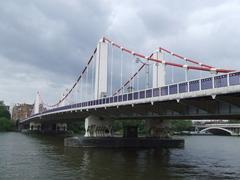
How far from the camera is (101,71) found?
214ft

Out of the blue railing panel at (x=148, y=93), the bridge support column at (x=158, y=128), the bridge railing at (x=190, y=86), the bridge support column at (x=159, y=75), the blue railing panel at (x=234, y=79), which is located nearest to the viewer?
the blue railing panel at (x=234, y=79)

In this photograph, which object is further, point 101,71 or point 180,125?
point 180,125

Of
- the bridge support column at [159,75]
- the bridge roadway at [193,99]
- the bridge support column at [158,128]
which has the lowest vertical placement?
the bridge support column at [158,128]

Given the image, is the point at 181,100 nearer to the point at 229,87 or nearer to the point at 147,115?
the point at 229,87

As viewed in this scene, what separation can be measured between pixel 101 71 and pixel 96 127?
32.2ft

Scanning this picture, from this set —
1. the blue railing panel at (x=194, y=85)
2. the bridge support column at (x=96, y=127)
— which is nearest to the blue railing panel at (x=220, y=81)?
the blue railing panel at (x=194, y=85)

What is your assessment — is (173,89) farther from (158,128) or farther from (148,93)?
(158,128)

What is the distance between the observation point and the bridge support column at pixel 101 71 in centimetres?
6334

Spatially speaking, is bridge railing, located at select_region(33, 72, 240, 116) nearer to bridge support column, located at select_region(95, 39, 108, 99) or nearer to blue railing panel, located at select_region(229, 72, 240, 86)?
blue railing panel, located at select_region(229, 72, 240, 86)

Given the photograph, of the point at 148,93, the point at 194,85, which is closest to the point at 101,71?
the point at 148,93

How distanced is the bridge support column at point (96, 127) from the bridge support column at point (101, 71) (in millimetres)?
4444

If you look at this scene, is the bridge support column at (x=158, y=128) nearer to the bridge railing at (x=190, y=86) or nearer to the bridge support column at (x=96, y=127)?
the bridge support column at (x=96, y=127)

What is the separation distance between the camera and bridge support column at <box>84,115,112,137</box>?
64938 millimetres

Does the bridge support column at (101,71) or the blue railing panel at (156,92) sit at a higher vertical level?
the bridge support column at (101,71)
